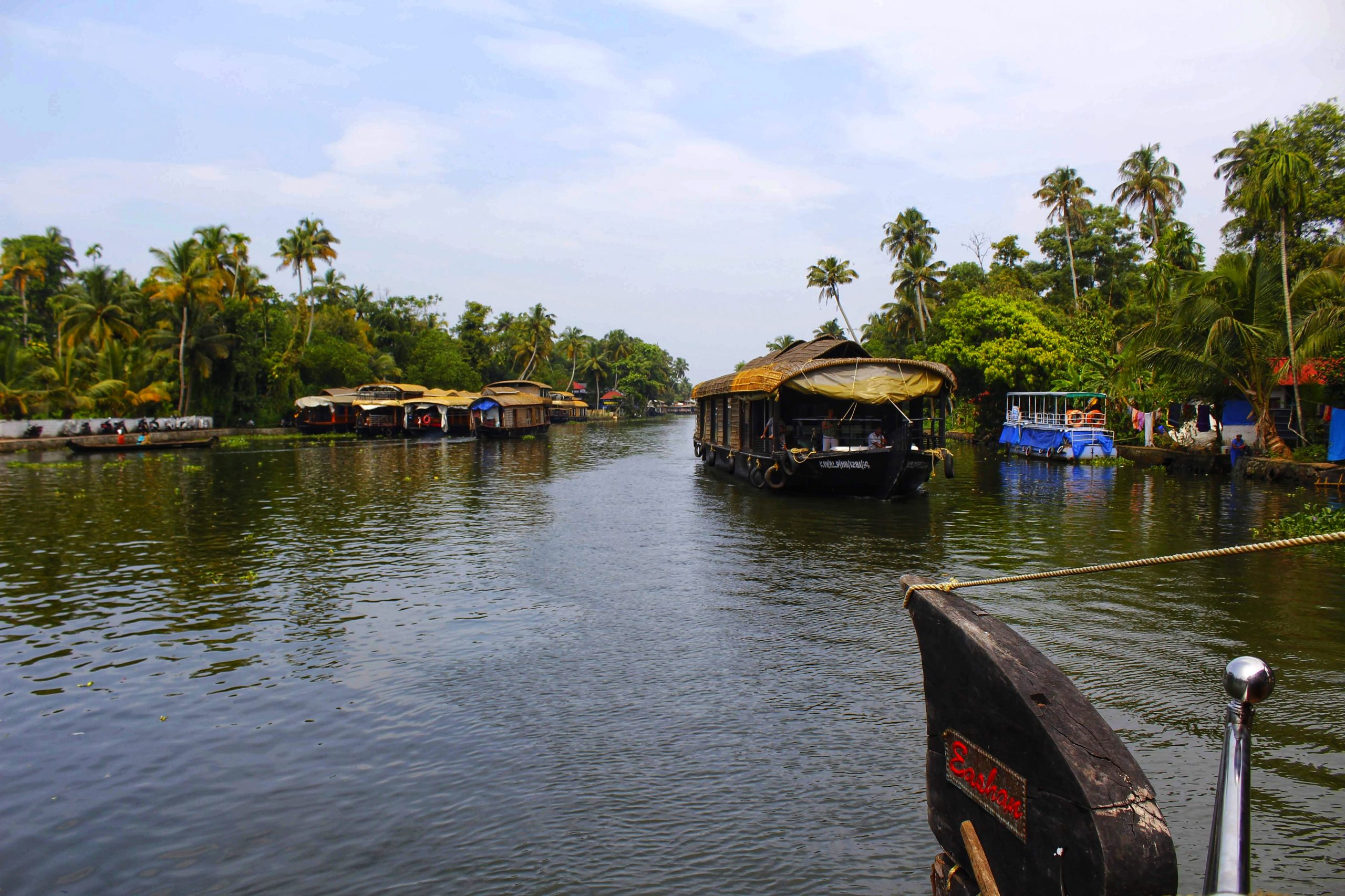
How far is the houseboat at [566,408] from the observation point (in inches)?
2773

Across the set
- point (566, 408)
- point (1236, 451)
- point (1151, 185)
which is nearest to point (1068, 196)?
point (1151, 185)

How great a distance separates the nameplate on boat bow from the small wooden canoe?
36.3 meters

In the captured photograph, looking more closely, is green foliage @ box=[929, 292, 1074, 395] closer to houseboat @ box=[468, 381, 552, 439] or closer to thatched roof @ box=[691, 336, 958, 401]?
thatched roof @ box=[691, 336, 958, 401]

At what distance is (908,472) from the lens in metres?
16.7

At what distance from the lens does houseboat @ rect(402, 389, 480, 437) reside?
4641 centimetres

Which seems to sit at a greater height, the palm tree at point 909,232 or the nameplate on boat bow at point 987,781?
the palm tree at point 909,232

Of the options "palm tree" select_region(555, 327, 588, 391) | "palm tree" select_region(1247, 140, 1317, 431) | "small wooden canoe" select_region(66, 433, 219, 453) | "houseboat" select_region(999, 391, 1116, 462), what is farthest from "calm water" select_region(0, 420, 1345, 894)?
"palm tree" select_region(555, 327, 588, 391)

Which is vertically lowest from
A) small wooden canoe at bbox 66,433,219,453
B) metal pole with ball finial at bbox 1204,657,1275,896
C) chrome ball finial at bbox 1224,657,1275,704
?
metal pole with ball finial at bbox 1204,657,1275,896

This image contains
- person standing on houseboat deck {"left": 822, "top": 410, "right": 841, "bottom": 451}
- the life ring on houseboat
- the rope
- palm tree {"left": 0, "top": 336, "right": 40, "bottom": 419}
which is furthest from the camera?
palm tree {"left": 0, "top": 336, "right": 40, "bottom": 419}

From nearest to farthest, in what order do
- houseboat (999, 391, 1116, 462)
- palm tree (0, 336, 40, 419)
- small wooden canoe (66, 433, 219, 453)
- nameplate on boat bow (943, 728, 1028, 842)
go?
1. nameplate on boat bow (943, 728, 1028, 842)
2. houseboat (999, 391, 1116, 462)
3. small wooden canoe (66, 433, 219, 453)
4. palm tree (0, 336, 40, 419)

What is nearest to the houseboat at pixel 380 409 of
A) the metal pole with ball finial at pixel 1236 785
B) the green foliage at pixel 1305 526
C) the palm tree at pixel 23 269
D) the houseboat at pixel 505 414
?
the houseboat at pixel 505 414

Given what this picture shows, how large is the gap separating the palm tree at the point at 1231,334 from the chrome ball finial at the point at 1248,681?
68.3ft

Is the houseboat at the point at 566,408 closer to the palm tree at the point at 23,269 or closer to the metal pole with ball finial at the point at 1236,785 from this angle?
the palm tree at the point at 23,269

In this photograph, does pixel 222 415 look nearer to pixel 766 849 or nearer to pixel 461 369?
pixel 461 369
